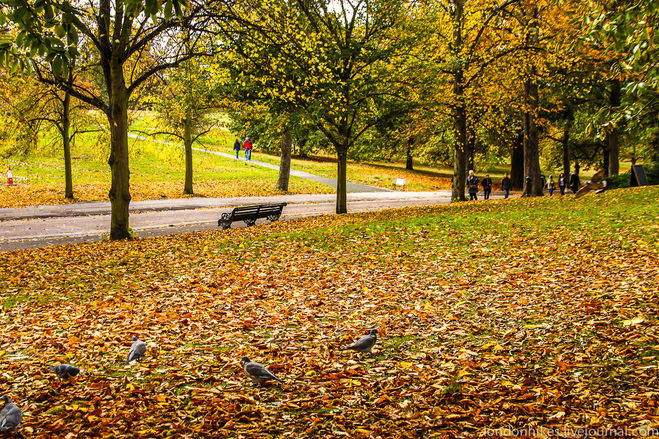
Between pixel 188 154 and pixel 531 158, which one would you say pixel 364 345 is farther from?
pixel 188 154

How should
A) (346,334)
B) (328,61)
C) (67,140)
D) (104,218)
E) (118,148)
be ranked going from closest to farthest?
(346,334), (118,148), (328,61), (104,218), (67,140)

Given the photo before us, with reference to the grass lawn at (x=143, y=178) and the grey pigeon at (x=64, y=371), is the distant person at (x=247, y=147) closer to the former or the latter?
the grass lawn at (x=143, y=178)

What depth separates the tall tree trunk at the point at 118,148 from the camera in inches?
491

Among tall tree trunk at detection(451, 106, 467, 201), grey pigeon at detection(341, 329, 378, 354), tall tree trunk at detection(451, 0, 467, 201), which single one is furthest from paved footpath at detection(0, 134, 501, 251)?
grey pigeon at detection(341, 329, 378, 354)

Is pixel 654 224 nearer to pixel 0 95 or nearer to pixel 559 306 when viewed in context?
pixel 559 306

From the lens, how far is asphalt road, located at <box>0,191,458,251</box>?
14969 mm

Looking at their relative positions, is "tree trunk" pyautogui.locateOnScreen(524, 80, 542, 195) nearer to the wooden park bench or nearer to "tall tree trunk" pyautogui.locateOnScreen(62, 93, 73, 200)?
the wooden park bench

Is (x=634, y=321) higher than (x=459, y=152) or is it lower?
lower

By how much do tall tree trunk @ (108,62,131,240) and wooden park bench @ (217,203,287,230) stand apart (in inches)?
136

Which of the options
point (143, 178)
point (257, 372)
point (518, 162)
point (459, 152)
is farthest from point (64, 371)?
point (518, 162)

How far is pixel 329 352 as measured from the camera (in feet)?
18.2

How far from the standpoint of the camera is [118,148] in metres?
12.9

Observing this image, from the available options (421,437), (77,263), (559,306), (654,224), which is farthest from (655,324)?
(77,263)

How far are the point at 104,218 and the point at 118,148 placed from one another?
22.7ft
